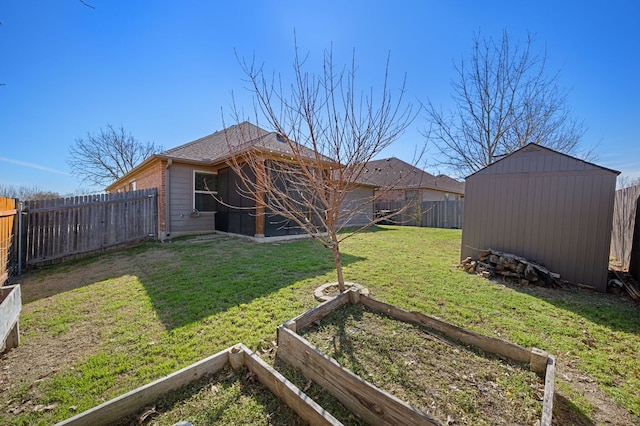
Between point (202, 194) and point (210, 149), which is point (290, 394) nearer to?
point (202, 194)

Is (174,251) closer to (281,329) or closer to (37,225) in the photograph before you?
(37,225)

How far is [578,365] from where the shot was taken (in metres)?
2.30

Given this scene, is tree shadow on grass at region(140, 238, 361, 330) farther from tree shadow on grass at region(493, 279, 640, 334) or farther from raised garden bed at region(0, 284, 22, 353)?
tree shadow on grass at region(493, 279, 640, 334)

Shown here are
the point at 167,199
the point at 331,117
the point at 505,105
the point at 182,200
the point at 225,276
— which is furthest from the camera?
the point at 505,105

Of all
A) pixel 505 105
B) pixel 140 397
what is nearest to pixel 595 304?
pixel 140 397

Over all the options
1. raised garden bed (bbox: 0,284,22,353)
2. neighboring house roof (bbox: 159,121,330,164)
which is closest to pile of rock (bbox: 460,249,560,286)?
neighboring house roof (bbox: 159,121,330,164)

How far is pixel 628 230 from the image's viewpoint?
5402 mm

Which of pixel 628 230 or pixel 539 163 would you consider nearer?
pixel 539 163

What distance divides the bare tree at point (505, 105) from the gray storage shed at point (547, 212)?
7202mm

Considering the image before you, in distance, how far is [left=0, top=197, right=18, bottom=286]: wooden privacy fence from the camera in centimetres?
452

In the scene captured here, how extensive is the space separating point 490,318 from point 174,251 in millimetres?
7122

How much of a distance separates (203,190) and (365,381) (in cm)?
929

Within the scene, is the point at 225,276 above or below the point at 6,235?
below

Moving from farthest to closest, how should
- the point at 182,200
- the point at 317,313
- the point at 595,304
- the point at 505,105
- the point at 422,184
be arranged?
the point at 422,184, the point at 505,105, the point at 182,200, the point at 595,304, the point at 317,313
